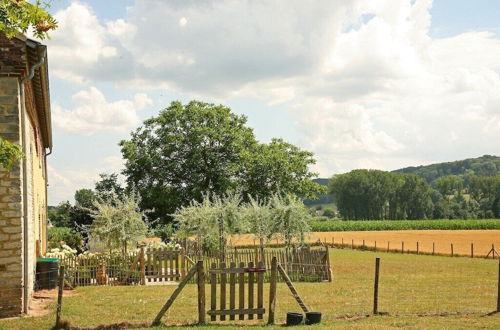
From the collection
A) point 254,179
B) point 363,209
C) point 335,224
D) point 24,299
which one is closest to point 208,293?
point 24,299

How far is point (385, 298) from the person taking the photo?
1709cm

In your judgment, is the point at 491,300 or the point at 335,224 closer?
the point at 491,300

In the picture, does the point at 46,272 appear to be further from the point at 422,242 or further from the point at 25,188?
the point at 422,242

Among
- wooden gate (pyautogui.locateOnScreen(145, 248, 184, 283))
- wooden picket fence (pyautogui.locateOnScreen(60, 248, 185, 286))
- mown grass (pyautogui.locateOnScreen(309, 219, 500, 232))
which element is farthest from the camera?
mown grass (pyautogui.locateOnScreen(309, 219, 500, 232))

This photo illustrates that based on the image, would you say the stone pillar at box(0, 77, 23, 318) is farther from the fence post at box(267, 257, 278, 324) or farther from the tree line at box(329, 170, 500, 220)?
the tree line at box(329, 170, 500, 220)

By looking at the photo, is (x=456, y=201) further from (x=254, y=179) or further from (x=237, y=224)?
(x=237, y=224)

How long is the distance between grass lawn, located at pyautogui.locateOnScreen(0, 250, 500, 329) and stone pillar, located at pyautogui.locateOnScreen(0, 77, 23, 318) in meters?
0.69

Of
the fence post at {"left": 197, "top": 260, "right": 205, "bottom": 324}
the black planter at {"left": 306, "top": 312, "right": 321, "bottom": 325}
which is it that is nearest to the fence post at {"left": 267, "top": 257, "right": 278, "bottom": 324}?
the black planter at {"left": 306, "top": 312, "right": 321, "bottom": 325}

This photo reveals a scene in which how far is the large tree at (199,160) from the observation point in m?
51.6

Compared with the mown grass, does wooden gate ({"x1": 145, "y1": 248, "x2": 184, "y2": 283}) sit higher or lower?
higher

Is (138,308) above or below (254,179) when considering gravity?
below

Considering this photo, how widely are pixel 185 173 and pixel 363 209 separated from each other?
98.5 meters

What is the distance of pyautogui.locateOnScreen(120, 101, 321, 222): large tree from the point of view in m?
51.6

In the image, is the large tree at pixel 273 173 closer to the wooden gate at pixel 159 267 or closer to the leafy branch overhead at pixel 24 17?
the wooden gate at pixel 159 267
